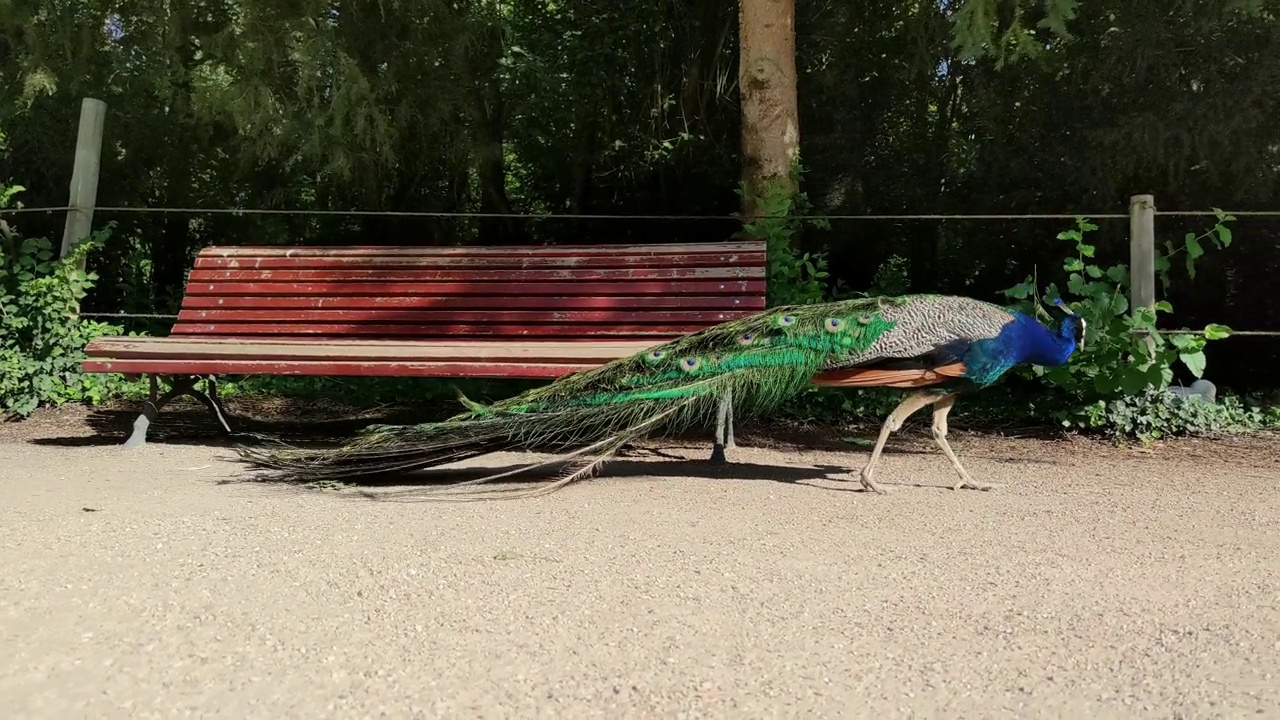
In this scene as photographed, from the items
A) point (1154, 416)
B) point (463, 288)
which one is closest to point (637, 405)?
point (463, 288)

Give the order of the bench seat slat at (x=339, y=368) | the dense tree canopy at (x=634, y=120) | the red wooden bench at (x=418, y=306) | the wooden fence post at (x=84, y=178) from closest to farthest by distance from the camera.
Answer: the bench seat slat at (x=339, y=368), the red wooden bench at (x=418, y=306), the wooden fence post at (x=84, y=178), the dense tree canopy at (x=634, y=120)

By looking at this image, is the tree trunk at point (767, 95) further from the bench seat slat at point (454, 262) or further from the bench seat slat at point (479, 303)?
the bench seat slat at point (479, 303)

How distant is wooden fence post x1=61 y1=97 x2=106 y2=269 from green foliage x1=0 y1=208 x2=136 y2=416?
0.14 meters

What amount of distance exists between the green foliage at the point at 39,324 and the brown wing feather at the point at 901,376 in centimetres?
550

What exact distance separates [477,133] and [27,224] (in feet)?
14.9

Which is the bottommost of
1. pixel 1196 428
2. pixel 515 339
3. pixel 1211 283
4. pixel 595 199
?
pixel 1196 428

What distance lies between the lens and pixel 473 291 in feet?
22.8

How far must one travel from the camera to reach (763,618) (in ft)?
9.67

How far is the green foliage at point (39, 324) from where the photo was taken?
24.1 ft

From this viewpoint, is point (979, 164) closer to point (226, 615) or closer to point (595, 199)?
point (595, 199)

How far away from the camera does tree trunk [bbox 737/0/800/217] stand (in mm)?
7535

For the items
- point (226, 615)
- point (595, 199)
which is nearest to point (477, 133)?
point (595, 199)

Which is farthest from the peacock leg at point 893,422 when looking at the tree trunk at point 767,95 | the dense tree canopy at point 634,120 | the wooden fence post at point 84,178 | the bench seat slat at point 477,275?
the wooden fence post at point 84,178

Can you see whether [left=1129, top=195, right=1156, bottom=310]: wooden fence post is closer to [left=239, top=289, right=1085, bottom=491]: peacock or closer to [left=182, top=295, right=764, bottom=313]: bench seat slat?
[left=239, top=289, right=1085, bottom=491]: peacock
